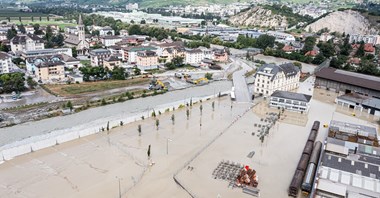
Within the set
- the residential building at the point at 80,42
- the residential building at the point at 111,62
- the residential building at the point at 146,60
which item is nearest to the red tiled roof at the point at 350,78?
the residential building at the point at 146,60

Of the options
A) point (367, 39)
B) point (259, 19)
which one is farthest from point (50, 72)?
point (259, 19)

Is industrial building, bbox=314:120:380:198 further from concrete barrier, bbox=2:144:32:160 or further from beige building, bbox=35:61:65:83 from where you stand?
beige building, bbox=35:61:65:83

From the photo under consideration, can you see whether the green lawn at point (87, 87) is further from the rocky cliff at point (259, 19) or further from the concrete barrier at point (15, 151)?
the rocky cliff at point (259, 19)

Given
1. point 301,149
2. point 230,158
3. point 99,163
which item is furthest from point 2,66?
point 301,149

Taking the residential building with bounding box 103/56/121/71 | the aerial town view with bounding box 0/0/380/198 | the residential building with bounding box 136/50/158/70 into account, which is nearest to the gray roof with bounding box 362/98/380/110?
the aerial town view with bounding box 0/0/380/198

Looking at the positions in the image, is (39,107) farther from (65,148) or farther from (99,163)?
(99,163)
